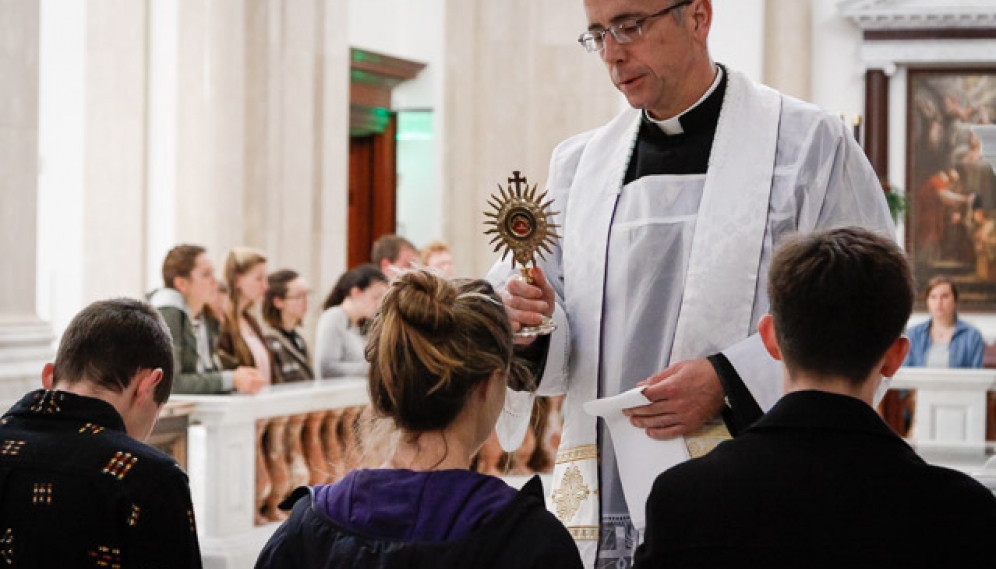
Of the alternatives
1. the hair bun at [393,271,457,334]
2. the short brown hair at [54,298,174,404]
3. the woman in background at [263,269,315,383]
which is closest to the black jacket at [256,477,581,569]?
the hair bun at [393,271,457,334]

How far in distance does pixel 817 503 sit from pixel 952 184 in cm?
1504

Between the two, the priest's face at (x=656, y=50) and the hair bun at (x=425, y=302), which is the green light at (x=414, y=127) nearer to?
the priest's face at (x=656, y=50)

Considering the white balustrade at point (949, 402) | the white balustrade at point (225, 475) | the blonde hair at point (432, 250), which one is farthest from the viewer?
the blonde hair at point (432, 250)

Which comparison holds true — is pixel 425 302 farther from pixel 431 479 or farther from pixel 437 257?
pixel 437 257

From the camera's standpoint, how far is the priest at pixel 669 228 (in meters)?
3.43

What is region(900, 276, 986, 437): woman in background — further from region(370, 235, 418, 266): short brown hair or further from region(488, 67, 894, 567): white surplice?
region(488, 67, 894, 567): white surplice

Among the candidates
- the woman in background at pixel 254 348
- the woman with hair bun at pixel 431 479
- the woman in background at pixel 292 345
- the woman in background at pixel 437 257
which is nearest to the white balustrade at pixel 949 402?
the woman in background at pixel 437 257

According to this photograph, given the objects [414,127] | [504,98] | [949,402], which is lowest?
[949,402]

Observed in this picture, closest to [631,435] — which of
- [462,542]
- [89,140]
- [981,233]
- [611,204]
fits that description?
[611,204]

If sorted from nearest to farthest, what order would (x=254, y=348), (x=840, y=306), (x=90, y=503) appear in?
(x=840, y=306)
(x=90, y=503)
(x=254, y=348)

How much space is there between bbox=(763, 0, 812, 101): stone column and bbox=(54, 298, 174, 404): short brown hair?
526 inches

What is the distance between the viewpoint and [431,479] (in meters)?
2.58

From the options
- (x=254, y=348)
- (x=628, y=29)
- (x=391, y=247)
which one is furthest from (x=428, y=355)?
(x=391, y=247)

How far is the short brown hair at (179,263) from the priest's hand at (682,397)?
543cm
